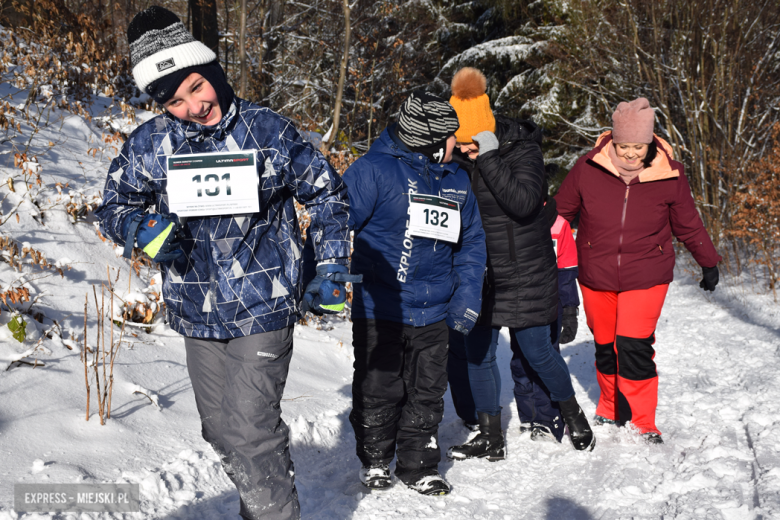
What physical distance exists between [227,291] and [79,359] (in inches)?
88.1

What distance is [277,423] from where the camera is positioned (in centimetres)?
242

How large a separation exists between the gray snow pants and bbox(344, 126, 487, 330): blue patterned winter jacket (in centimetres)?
82

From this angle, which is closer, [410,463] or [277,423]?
[277,423]

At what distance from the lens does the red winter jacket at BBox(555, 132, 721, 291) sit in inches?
148

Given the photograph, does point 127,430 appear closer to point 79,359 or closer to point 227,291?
point 79,359

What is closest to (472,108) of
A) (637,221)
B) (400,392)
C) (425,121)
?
(425,121)

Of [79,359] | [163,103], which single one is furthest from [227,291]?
[79,359]

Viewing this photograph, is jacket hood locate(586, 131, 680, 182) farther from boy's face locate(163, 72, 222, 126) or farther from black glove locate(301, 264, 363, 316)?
boy's face locate(163, 72, 222, 126)

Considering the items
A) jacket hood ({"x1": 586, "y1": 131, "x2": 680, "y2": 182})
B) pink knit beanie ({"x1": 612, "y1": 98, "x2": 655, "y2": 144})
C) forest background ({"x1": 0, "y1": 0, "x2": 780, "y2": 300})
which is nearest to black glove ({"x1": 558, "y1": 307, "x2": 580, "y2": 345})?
jacket hood ({"x1": 586, "y1": 131, "x2": 680, "y2": 182})

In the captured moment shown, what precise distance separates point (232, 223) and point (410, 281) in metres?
1.14

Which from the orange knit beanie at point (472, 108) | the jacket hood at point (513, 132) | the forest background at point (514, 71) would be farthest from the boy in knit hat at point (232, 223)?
the forest background at point (514, 71)

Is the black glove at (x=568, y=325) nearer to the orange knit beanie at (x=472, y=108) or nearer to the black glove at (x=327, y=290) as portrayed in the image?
the orange knit beanie at (x=472, y=108)

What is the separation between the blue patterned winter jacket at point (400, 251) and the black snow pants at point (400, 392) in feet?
0.35

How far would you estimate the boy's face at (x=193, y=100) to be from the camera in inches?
87.4
